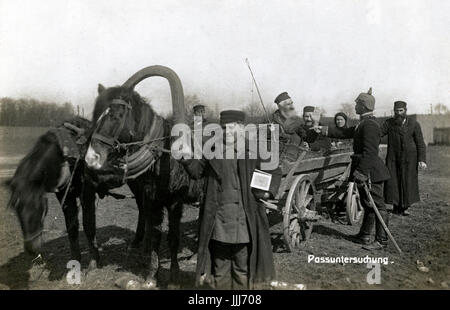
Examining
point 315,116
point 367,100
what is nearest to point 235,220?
point 367,100

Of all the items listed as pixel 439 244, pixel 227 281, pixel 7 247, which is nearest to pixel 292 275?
pixel 227 281

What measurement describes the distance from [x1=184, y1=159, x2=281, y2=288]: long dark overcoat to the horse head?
2.58ft

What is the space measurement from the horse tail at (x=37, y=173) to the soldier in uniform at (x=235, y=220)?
175cm

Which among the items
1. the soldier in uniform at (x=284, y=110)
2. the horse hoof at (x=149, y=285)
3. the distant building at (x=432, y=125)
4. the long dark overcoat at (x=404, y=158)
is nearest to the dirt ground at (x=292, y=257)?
the horse hoof at (x=149, y=285)

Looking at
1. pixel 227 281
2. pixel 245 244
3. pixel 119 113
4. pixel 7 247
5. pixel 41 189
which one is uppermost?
pixel 119 113

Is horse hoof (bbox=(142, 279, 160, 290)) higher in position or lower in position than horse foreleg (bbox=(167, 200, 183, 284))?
lower

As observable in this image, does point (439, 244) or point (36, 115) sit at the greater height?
point (36, 115)

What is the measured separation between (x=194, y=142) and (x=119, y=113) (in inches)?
32.1

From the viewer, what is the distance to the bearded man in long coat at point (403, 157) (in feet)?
24.9

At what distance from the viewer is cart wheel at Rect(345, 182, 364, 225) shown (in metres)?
6.14

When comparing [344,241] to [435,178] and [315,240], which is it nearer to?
[315,240]

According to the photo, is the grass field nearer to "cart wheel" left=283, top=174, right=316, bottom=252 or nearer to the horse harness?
"cart wheel" left=283, top=174, right=316, bottom=252

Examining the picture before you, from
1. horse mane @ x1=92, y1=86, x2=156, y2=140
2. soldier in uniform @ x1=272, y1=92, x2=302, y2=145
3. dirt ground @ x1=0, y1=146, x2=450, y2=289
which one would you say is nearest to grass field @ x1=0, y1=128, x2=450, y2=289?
dirt ground @ x1=0, y1=146, x2=450, y2=289
